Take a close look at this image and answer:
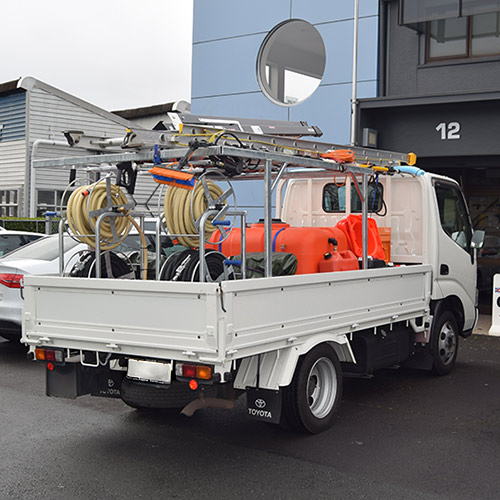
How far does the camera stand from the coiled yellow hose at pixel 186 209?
5.75 meters

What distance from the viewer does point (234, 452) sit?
568cm

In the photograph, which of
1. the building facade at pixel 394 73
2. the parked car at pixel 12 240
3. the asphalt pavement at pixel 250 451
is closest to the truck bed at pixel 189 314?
the asphalt pavement at pixel 250 451

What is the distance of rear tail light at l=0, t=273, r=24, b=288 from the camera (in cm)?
897

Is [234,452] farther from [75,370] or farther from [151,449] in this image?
[75,370]

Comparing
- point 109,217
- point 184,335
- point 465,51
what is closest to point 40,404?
point 109,217

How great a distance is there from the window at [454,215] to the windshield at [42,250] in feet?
15.7

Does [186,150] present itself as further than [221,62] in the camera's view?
No

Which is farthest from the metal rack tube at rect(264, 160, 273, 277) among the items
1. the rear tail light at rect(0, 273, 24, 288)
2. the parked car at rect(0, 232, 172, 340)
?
the rear tail light at rect(0, 273, 24, 288)

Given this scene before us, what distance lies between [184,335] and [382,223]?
12.7 feet

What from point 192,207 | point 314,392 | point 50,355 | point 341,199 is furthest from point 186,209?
point 341,199

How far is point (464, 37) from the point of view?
1266cm

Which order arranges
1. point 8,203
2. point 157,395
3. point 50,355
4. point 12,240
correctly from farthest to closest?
point 8,203 < point 12,240 < point 50,355 < point 157,395

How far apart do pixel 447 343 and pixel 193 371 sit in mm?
4217

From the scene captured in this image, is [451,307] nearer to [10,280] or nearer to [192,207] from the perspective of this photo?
[192,207]
